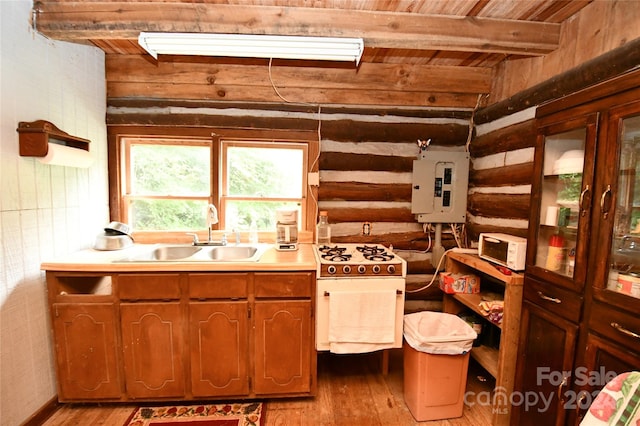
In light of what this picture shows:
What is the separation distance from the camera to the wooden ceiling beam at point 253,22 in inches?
68.6

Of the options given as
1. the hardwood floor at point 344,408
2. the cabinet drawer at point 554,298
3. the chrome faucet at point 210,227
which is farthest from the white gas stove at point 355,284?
the chrome faucet at point 210,227

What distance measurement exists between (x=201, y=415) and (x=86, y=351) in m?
0.89

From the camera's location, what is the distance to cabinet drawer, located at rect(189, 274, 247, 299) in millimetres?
1919

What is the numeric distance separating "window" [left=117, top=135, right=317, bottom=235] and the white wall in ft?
1.45

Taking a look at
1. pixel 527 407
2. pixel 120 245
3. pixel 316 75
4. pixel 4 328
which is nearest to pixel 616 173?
pixel 527 407

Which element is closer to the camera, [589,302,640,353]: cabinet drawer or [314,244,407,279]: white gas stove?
[589,302,640,353]: cabinet drawer

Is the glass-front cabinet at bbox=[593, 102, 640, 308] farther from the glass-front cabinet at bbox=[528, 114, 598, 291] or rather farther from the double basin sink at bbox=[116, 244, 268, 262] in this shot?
the double basin sink at bbox=[116, 244, 268, 262]

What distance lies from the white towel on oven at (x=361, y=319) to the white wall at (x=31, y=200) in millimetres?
1916

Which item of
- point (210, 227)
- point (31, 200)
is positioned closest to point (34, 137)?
point (31, 200)

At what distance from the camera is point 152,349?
1.93 meters

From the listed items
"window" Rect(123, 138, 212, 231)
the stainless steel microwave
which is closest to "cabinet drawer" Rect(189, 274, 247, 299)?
"window" Rect(123, 138, 212, 231)

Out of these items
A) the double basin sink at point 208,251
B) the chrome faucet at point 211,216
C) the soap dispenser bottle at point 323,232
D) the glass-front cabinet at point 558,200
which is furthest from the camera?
the soap dispenser bottle at point 323,232

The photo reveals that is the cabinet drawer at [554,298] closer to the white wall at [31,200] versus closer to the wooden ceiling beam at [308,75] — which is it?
the wooden ceiling beam at [308,75]

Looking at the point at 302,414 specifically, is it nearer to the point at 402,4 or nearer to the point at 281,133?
the point at 281,133
